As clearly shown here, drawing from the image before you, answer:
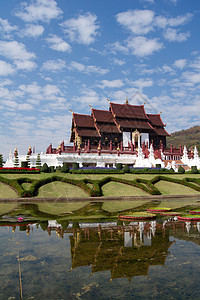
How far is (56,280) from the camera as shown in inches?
200

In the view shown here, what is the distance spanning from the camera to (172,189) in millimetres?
25312

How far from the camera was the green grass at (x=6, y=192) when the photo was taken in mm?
20500

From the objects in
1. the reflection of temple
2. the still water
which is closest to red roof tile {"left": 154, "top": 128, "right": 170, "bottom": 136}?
the still water

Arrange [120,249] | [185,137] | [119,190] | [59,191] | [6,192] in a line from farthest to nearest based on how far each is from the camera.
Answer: [185,137], [119,190], [59,191], [6,192], [120,249]

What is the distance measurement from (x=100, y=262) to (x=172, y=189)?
67.7 feet

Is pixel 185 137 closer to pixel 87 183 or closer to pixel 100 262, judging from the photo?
pixel 87 183

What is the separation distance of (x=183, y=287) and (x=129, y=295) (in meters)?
1.11

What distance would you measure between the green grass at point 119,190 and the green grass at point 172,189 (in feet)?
8.91

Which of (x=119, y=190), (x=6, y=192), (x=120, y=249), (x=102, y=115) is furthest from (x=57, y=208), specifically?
(x=102, y=115)

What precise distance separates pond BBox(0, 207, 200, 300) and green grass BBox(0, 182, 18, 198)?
10645mm

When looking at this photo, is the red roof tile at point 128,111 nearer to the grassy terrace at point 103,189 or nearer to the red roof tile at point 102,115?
the red roof tile at point 102,115

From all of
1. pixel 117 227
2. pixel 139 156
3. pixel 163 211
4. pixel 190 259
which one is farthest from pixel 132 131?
pixel 190 259

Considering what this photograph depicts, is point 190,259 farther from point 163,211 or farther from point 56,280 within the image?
point 163,211

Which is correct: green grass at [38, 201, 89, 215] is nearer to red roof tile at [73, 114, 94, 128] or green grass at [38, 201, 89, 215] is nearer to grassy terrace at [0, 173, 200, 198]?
grassy terrace at [0, 173, 200, 198]
